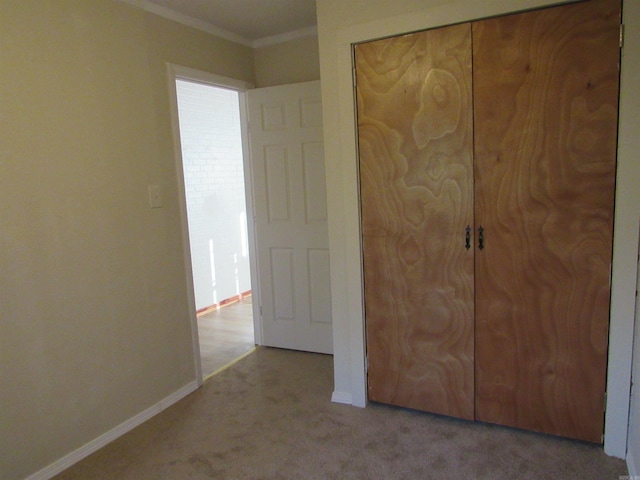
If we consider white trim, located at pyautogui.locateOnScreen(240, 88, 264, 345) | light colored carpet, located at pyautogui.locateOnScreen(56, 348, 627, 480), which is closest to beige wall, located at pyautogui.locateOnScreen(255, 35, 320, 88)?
white trim, located at pyautogui.locateOnScreen(240, 88, 264, 345)

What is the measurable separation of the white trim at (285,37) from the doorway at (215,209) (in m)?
1.11

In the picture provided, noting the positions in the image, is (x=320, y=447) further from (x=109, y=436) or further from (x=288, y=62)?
(x=288, y=62)

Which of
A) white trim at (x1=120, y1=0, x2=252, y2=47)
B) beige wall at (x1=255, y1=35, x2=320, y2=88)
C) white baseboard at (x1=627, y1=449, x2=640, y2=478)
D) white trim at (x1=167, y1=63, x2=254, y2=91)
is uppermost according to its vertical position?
white trim at (x1=120, y1=0, x2=252, y2=47)

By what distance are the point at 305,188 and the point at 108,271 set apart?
1.45 m

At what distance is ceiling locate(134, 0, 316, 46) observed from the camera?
252 centimetres

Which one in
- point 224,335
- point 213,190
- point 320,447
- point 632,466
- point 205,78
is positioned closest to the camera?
point 632,466

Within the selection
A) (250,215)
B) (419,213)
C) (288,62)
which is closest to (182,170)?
(250,215)

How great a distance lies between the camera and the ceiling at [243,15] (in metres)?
2.52

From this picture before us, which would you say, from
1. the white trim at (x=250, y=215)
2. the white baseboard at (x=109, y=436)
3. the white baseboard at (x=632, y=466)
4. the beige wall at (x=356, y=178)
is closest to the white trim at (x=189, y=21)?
the white trim at (x=250, y=215)

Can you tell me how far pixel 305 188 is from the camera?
10.3ft

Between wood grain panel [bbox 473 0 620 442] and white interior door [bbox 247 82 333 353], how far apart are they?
1316 mm

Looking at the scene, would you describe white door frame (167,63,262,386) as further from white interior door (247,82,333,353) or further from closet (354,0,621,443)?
closet (354,0,621,443)

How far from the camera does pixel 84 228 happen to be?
214 centimetres

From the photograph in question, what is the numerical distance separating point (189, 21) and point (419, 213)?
1899 millimetres
